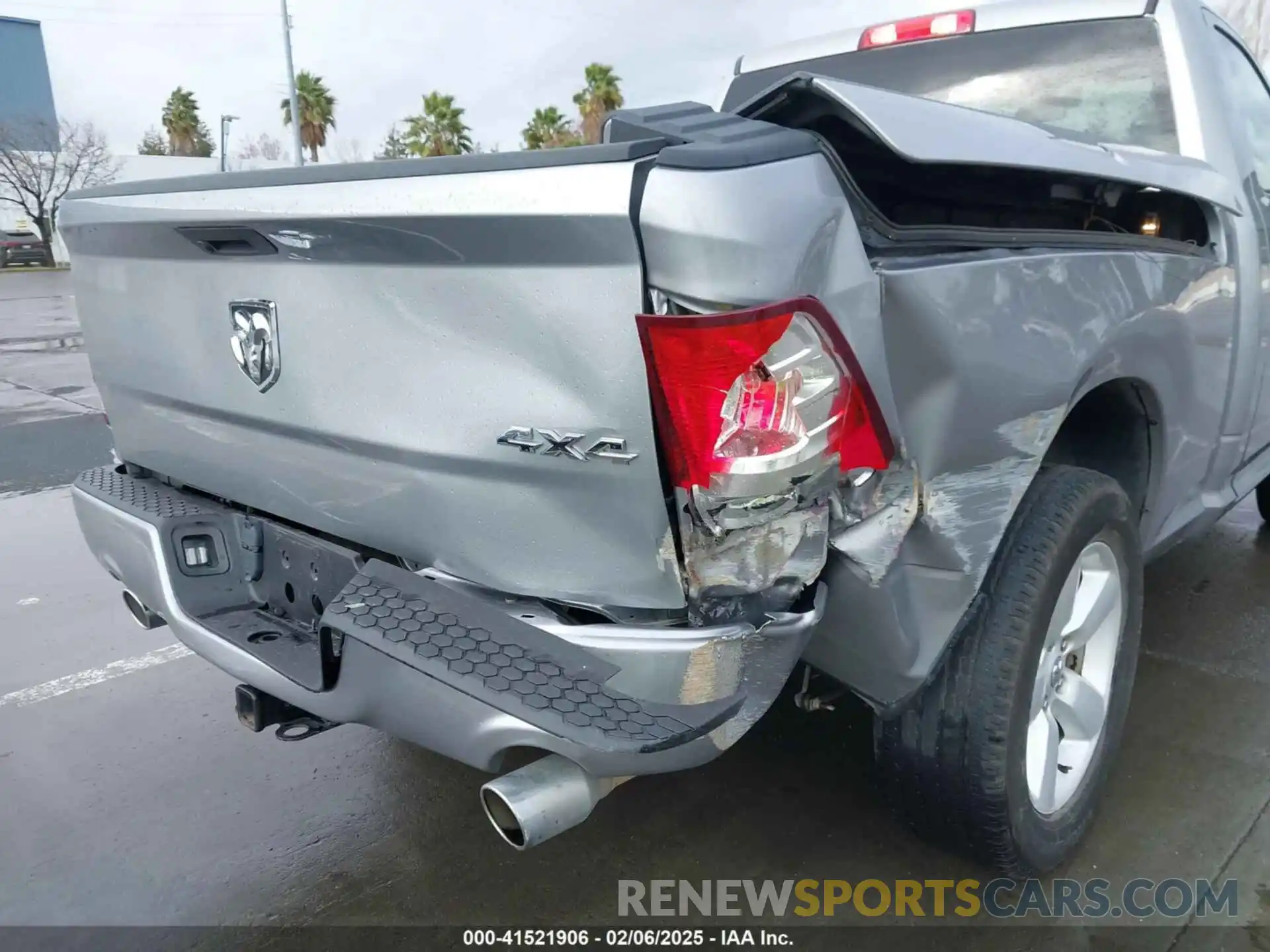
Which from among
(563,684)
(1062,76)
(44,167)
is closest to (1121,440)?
(1062,76)

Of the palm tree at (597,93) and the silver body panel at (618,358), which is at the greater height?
the palm tree at (597,93)

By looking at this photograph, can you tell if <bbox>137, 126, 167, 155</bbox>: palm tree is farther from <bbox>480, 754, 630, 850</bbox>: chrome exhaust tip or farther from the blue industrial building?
<bbox>480, 754, 630, 850</bbox>: chrome exhaust tip

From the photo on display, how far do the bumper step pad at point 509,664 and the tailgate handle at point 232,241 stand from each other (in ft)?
2.34

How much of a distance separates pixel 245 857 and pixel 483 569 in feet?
4.28

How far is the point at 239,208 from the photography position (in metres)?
1.90

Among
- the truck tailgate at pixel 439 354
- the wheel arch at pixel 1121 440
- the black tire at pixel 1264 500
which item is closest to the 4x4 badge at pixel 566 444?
the truck tailgate at pixel 439 354

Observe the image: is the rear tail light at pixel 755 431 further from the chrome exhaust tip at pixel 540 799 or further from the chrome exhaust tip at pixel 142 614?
the chrome exhaust tip at pixel 142 614

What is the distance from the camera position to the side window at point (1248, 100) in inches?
121

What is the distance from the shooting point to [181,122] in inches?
2067

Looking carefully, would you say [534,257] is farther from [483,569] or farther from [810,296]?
[483,569]

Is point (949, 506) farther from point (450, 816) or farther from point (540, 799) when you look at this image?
point (450, 816)

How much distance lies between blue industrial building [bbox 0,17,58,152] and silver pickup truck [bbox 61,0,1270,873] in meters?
47.7

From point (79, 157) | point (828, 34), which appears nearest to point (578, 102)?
point (79, 157)

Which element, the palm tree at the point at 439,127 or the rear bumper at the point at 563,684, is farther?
the palm tree at the point at 439,127
